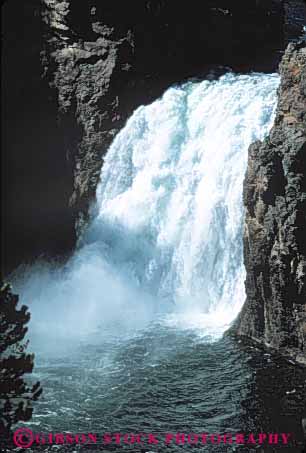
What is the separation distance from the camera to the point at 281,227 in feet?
63.1

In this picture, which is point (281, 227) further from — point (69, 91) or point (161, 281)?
point (69, 91)

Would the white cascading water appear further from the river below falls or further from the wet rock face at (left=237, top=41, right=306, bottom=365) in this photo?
the river below falls

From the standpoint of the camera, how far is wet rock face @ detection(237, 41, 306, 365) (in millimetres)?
18953

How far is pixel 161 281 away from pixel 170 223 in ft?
7.34

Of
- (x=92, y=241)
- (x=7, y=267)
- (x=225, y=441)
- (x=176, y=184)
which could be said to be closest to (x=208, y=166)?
(x=176, y=184)

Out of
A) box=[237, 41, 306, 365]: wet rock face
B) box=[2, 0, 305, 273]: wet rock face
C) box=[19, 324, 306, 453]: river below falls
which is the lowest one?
box=[19, 324, 306, 453]: river below falls

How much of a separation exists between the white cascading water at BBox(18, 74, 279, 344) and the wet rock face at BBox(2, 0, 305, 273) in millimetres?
1060

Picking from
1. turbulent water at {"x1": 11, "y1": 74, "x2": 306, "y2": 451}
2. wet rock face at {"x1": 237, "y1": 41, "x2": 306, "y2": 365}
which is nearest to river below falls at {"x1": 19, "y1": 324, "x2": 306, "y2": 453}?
turbulent water at {"x1": 11, "y1": 74, "x2": 306, "y2": 451}

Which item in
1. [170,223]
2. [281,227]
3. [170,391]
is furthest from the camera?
[170,223]

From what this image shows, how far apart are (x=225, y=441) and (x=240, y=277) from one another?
28.9 ft

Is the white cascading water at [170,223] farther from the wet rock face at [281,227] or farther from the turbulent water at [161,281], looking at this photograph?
the wet rock face at [281,227]

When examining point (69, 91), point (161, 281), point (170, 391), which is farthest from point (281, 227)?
point (69, 91)

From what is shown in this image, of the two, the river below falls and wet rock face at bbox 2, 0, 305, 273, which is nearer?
the river below falls

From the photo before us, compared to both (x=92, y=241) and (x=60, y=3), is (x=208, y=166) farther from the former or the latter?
(x=60, y=3)
